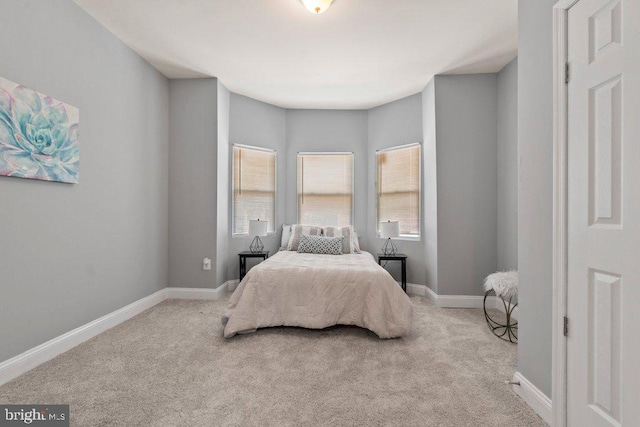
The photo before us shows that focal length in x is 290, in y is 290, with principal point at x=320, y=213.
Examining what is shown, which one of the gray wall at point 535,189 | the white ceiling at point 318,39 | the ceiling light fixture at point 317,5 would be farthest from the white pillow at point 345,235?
the ceiling light fixture at point 317,5

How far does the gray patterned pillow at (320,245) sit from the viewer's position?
155 inches

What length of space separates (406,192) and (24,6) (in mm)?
4258

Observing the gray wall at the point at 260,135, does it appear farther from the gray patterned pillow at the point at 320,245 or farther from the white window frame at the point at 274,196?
the gray patterned pillow at the point at 320,245

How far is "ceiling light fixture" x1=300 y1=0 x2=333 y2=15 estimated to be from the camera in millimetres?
2275

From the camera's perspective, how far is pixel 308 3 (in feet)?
7.52

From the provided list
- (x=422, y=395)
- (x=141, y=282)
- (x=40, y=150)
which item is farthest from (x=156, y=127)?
(x=422, y=395)

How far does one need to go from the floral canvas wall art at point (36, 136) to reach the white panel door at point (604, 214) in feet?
10.9

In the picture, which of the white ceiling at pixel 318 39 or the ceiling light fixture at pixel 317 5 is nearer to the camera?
the ceiling light fixture at pixel 317 5

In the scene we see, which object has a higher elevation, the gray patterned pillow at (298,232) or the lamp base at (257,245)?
the gray patterned pillow at (298,232)

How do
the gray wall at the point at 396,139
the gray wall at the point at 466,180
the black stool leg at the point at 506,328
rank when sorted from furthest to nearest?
1. the gray wall at the point at 396,139
2. the gray wall at the point at 466,180
3. the black stool leg at the point at 506,328

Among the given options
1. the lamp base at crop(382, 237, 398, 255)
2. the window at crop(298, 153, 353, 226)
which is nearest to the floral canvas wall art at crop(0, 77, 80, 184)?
the window at crop(298, 153, 353, 226)

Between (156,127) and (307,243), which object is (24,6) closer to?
(156,127)

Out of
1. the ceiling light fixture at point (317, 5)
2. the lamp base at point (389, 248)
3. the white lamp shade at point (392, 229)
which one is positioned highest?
the ceiling light fixture at point (317, 5)

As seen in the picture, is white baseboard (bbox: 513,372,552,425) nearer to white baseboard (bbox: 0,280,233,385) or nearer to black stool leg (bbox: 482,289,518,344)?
black stool leg (bbox: 482,289,518,344)
